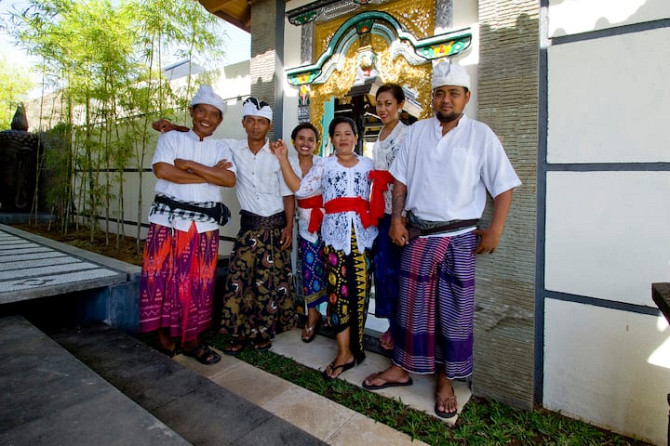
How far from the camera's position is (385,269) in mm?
2832

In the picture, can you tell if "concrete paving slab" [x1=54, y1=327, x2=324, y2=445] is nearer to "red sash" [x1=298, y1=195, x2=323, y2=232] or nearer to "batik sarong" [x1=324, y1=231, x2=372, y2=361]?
"batik sarong" [x1=324, y1=231, x2=372, y2=361]

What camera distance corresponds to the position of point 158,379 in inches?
85.0

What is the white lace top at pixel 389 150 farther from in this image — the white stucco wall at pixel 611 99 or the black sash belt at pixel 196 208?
the black sash belt at pixel 196 208

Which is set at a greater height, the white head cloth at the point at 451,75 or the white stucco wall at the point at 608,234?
the white head cloth at the point at 451,75

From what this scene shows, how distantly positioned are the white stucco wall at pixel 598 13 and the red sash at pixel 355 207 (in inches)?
64.6

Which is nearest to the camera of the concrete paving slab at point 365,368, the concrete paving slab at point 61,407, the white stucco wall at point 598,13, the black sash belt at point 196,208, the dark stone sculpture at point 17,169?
the concrete paving slab at point 61,407

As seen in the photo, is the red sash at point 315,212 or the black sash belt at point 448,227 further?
the red sash at point 315,212

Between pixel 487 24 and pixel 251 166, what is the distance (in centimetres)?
204

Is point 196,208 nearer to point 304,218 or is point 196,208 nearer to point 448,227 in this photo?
point 304,218

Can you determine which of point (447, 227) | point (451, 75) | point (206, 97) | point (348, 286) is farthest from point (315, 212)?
point (451, 75)

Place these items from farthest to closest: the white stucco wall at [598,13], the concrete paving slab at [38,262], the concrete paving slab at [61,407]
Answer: the concrete paving slab at [38,262] < the white stucco wall at [598,13] < the concrete paving slab at [61,407]

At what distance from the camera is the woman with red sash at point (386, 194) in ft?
8.77

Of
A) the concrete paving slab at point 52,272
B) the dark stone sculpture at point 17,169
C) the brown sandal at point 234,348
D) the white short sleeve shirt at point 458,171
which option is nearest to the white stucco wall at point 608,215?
the white short sleeve shirt at point 458,171

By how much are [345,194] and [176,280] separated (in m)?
1.50
